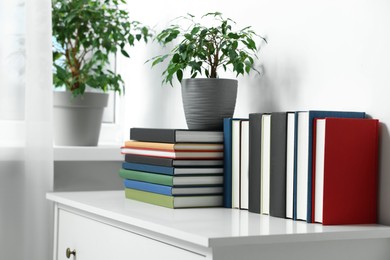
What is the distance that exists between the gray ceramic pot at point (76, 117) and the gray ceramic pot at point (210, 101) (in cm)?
51

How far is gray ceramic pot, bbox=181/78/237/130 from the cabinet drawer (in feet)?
1.11

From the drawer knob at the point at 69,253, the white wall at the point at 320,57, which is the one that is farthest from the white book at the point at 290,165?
the drawer knob at the point at 69,253

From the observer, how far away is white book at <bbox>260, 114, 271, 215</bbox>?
1433 millimetres

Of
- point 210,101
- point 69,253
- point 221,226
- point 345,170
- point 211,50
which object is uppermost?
point 211,50

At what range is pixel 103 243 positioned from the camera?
59.9 inches

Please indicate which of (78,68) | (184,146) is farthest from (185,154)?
(78,68)

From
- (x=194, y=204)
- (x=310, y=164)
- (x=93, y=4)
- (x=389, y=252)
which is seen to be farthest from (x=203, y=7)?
(x=389, y=252)

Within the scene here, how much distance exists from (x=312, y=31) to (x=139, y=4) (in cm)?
89

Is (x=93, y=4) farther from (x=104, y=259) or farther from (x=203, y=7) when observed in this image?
(x=104, y=259)

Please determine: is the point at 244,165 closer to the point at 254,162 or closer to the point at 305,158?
the point at 254,162

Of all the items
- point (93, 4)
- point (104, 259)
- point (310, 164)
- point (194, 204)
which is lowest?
point (104, 259)

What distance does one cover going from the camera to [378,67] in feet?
4.44

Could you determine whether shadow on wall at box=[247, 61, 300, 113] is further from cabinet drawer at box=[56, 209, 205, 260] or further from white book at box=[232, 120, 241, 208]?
cabinet drawer at box=[56, 209, 205, 260]

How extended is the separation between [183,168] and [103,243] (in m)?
0.24
